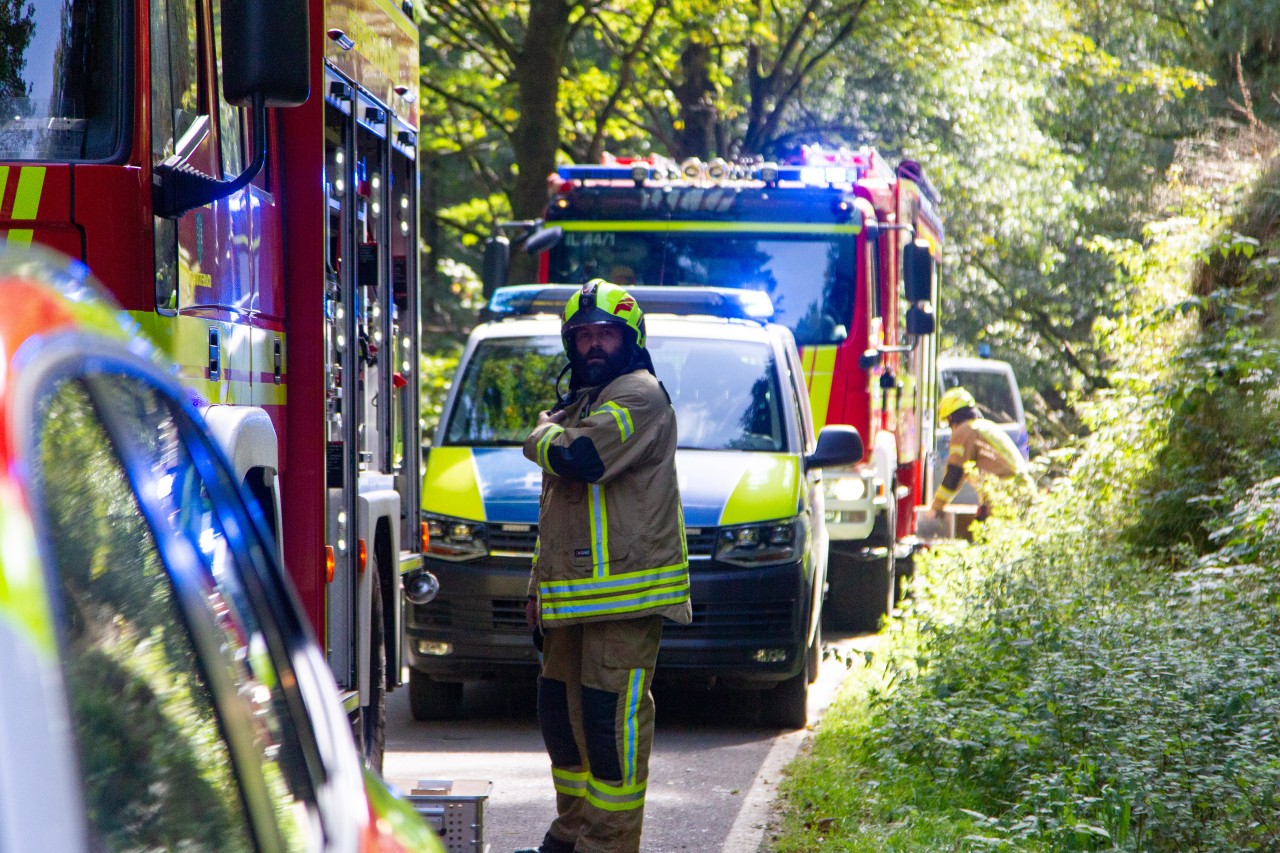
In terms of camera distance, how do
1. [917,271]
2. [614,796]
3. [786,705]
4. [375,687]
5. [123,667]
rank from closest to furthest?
[123,667] → [614,796] → [375,687] → [786,705] → [917,271]

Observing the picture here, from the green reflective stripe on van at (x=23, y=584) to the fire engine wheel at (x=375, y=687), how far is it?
16.4 ft

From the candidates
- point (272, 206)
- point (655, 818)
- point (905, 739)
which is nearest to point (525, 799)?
point (655, 818)

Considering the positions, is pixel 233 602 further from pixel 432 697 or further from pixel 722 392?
pixel 722 392

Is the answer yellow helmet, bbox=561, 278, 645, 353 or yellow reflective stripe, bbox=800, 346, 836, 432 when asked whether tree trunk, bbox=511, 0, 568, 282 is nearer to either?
yellow reflective stripe, bbox=800, 346, 836, 432

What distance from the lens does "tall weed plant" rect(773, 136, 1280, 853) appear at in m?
5.60

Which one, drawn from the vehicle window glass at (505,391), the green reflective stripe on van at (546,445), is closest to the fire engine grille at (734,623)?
the vehicle window glass at (505,391)

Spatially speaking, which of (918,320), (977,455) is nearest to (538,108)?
(918,320)

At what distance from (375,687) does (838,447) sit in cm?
319

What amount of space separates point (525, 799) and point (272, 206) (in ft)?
9.05

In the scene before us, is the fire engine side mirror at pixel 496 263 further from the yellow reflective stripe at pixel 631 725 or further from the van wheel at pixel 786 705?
the yellow reflective stripe at pixel 631 725

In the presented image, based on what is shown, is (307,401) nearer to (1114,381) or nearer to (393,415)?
(393,415)

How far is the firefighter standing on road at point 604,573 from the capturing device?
5.41 m

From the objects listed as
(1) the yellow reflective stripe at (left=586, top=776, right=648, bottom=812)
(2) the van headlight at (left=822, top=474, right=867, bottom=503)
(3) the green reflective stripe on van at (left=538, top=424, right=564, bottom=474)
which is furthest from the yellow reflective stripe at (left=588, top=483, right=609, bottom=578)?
(2) the van headlight at (left=822, top=474, right=867, bottom=503)

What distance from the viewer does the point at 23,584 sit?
1.33 meters
